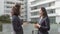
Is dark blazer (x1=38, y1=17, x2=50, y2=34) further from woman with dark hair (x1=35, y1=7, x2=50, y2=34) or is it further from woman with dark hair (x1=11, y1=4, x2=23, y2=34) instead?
woman with dark hair (x1=11, y1=4, x2=23, y2=34)

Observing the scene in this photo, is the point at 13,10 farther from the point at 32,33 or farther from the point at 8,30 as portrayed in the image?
the point at 8,30

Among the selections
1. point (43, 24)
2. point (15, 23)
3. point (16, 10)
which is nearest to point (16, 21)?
point (15, 23)

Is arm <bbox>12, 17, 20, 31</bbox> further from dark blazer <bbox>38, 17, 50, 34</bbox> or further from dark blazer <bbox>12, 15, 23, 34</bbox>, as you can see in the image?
dark blazer <bbox>38, 17, 50, 34</bbox>

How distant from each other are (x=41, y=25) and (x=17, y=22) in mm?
487

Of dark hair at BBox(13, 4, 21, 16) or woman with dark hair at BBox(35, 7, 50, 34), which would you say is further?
woman with dark hair at BBox(35, 7, 50, 34)

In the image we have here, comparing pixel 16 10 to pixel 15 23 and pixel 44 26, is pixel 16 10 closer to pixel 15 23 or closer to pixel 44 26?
pixel 15 23

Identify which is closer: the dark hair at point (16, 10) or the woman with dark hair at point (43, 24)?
the dark hair at point (16, 10)

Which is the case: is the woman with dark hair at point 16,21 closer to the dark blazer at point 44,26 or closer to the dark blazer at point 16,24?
the dark blazer at point 16,24

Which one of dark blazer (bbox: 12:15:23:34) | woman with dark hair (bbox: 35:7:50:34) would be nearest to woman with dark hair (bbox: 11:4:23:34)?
dark blazer (bbox: 12:15:23:34)

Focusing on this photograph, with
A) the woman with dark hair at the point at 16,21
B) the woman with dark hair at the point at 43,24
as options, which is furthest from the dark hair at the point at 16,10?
the woman with dark hair at the point at 43,24

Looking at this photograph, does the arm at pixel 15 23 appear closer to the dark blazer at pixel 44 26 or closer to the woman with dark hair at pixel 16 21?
the woman with dark hair at pixel 16 21

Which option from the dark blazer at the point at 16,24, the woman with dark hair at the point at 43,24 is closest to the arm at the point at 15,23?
the dark blazer at the point at 16,24

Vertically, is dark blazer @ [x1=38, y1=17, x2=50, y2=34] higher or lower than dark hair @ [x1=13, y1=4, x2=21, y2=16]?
lower

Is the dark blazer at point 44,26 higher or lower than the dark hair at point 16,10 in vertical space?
lower
